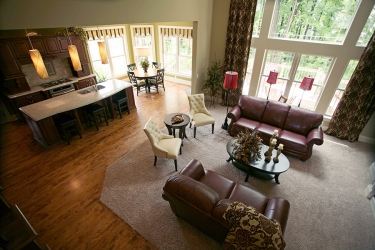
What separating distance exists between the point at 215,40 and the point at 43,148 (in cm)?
589

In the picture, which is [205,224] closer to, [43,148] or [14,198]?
[14,198]

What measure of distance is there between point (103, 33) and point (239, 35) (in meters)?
5.19

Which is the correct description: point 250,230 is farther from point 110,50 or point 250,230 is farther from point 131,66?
point 110,50

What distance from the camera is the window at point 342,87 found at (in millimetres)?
4473

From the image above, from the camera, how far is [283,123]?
180 inches

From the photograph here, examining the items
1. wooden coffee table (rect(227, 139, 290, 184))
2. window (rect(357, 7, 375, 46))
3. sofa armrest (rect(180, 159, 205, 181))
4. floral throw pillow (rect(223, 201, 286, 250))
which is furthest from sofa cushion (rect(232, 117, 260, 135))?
window (rect(357, 7, 375, 46))

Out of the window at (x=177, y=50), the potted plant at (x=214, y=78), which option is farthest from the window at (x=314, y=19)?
the window at (x=177, y=50)

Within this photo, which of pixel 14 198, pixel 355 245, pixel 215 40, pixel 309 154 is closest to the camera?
pixel 355 245

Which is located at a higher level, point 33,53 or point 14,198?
point 33,53

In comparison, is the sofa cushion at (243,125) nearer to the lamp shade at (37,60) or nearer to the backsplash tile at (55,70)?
the lamp shade at (37,60)

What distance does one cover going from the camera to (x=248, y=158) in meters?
3.43

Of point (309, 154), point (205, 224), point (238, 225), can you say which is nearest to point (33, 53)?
point (205, 224)

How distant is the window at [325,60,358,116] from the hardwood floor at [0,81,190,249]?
4.99 m

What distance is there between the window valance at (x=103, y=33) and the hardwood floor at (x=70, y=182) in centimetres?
358
